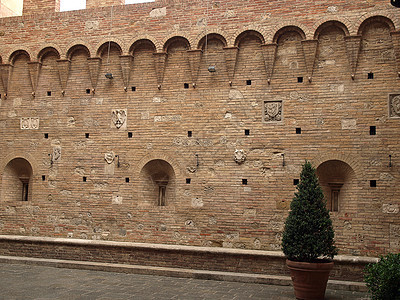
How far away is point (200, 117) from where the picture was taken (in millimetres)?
11141

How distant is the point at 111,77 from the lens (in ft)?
38.9

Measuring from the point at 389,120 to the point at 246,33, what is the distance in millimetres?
3815

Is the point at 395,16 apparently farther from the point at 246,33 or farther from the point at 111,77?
the point at 111,77

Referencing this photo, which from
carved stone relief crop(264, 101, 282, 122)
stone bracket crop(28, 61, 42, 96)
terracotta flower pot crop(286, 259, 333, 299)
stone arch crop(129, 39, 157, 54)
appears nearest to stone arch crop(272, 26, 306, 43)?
carved stone relief crop(264, 101, 282, 122)

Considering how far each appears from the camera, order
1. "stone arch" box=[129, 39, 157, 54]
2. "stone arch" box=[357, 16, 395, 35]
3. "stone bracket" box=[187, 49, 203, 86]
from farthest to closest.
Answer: "stone arch" box=[129, 39, 157, 54], "stone bracket" box=[187, 49, 203, 86], "stone arch" box=[357, 16, 395, 35]

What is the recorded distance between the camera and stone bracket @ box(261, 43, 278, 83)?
34.9 ft

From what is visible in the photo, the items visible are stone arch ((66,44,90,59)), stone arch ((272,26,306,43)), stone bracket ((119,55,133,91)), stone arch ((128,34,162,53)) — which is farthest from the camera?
stone arch ((66,44,90,59))

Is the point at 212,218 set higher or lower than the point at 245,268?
higher

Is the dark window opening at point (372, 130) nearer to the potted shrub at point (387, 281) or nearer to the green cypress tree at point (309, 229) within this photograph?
the green cypress tree at point (309, 229)

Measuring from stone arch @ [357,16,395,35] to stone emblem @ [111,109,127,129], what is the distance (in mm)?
5909

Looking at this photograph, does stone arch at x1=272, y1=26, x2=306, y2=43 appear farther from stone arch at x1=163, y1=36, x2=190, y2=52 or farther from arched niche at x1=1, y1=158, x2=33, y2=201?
arched niche at x1=1, y1=158, x2=33, y2=201

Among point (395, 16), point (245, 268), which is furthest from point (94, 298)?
point (395, 16)

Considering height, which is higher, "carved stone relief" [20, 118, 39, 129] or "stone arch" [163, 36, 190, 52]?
"stone arch" [163, 36, 190, 52]

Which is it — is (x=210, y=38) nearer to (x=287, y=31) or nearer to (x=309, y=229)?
(x=287, y=31)
